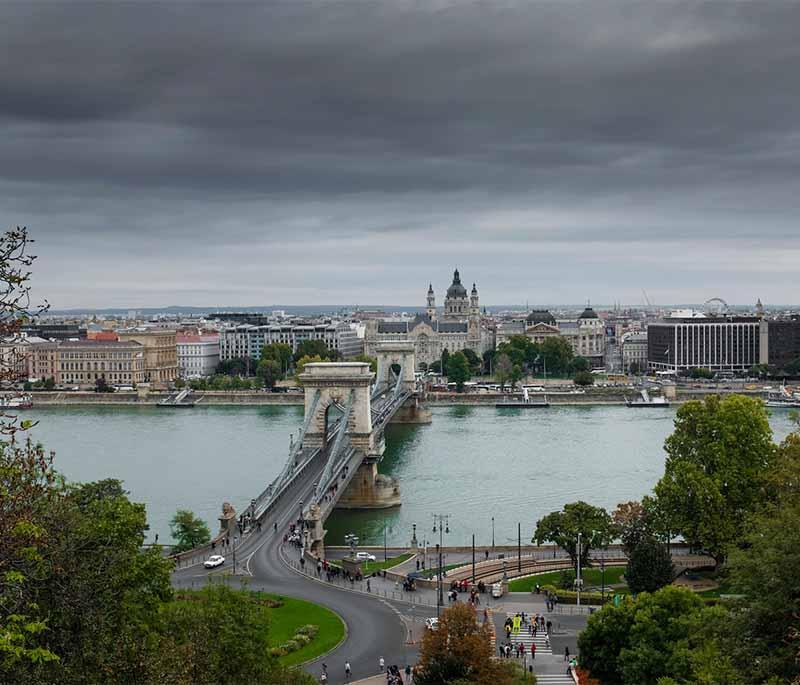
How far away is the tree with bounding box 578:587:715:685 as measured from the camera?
18172 mm

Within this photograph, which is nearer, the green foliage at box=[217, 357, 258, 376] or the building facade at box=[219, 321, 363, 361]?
the green foliage at box=[217, 357, 258, 376]

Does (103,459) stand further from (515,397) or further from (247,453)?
(515,397)

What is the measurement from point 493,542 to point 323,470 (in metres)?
11.3

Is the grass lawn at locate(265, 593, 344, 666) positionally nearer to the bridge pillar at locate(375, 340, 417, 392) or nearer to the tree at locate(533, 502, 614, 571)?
the tree at locate(533, 502, 614, 571)

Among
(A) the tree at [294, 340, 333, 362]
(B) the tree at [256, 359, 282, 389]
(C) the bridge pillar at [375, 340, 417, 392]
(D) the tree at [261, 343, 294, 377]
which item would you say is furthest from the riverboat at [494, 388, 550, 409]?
(A) the tree at [294, 340, 333, 362]

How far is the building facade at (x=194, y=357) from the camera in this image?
379ft

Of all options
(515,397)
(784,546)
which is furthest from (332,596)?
(515,397)

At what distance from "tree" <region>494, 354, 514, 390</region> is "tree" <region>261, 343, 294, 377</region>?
19.6 m

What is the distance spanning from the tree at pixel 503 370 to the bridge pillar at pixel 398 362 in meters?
14.7

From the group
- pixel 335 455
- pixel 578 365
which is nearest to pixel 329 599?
pixel 335 455

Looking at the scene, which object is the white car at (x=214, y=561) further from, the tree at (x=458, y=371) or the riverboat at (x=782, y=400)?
the tree at (x=458, y=371)

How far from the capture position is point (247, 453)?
57531 millimetres

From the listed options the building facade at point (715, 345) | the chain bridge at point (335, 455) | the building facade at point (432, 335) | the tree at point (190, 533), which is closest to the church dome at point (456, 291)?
the building facade at point (432, 335)

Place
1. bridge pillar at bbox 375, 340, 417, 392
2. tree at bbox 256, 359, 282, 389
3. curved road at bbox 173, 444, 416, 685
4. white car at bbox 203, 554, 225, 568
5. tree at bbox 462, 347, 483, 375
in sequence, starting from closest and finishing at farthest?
curved road at bbox 173, 444, 416, 685, white car at bbox 203, 554, 225, 568, bridge pillar at bbox 375, 340, 417, 392, tree at bbox 256, 359, 282, 389, tree at bbox 462, 347, 483, 375
